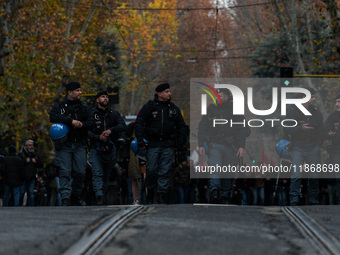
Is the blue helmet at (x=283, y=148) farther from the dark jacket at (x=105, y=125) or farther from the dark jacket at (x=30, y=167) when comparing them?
the dark jacket at (x=30, y=167)

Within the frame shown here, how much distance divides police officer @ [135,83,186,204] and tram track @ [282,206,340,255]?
311 centimetres

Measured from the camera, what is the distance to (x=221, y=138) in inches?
513

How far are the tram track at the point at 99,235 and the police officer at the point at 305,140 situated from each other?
4434 millimetres

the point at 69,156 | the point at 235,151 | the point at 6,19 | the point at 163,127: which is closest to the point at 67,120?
the point at 69,156

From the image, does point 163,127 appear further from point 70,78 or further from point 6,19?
point 70,78

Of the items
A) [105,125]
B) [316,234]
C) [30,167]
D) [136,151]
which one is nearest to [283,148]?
[136,151]

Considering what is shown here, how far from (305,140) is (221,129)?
1356 millimetres

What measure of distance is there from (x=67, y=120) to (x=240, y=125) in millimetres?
→ 2573

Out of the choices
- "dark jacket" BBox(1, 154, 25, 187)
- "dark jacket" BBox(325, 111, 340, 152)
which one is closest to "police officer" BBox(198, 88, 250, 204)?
"dark jacket" BBox(325, 111, 340, 152)

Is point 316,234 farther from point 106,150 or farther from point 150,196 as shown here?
point 106,150

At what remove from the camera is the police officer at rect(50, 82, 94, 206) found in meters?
12.7

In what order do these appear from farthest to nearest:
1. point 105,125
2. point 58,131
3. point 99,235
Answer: point 105,125 → point 58,131 → point 99,235

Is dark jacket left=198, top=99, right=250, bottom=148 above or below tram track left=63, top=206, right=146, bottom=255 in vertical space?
above

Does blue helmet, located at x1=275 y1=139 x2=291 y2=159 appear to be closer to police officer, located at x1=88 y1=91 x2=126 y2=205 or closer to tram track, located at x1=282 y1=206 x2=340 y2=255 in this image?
police officer, located at x1=88 y1=91 x2=126 y2=205
